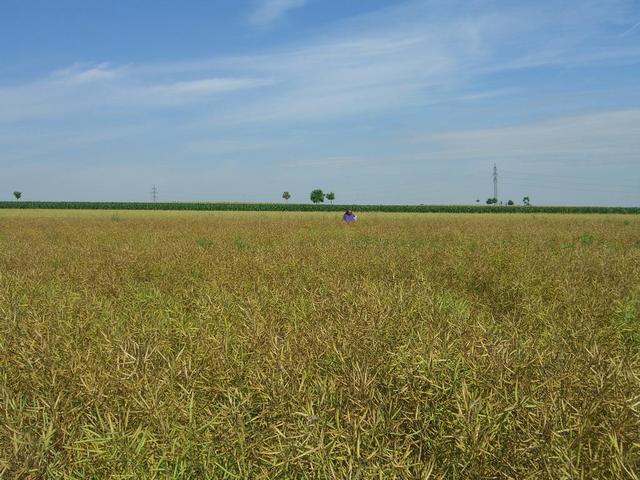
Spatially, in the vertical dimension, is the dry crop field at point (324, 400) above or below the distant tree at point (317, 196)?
below

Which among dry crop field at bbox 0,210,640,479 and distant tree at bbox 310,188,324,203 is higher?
distant tree at bbox 310,188,324,203

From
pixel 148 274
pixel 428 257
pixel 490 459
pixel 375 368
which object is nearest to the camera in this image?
pixel 490 459

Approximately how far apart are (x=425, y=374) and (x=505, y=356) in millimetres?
393

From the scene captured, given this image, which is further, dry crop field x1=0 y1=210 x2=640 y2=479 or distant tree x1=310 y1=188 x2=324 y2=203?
distant tree x1=310 y1=188 x2=324 y2=203

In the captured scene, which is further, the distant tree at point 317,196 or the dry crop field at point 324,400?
the distant tree at point 317,196

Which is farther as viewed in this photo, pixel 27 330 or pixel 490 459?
pixel 27 330

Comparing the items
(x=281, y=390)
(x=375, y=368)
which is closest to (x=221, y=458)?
(x=281, y=390)

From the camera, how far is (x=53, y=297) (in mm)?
4496

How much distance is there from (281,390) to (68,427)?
0.96 meters

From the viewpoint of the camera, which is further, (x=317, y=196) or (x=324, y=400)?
(x=317, y=196)

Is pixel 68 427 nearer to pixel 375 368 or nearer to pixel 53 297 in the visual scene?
pixel 375 368

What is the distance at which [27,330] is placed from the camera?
314cm

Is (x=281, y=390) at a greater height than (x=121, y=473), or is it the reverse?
(x=281, y=390)

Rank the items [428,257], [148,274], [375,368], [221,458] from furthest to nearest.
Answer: [428,257] → [148,274] → [375,368] → [221,458]
